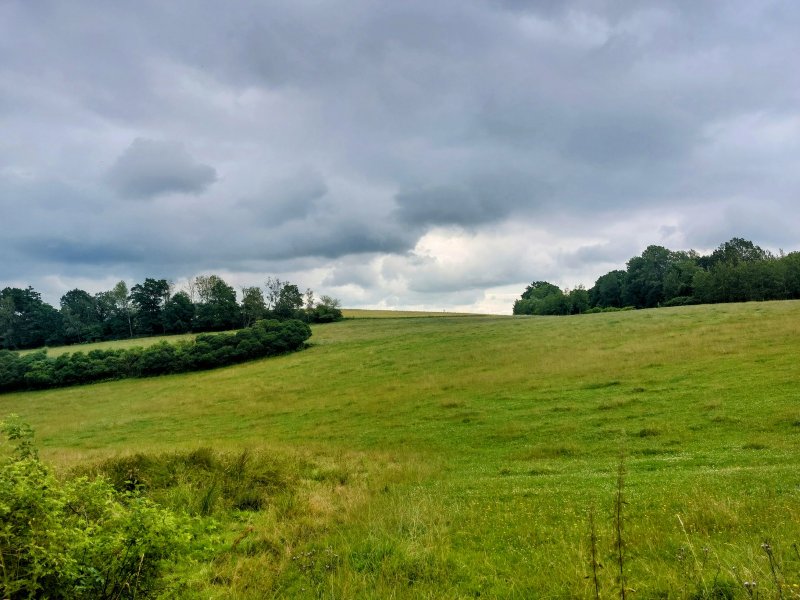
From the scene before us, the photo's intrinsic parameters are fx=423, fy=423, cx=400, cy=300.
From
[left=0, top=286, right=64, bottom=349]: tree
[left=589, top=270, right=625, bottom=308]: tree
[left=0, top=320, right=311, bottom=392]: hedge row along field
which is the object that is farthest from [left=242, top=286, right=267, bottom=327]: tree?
[left=589, top=270, right=625, bottom=308]: tree

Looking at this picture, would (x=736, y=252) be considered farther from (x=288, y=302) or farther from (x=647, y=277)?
(x=288, y=302)

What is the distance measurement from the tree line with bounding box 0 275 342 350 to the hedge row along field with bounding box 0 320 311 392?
3306 cm

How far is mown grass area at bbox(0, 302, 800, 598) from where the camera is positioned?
7012 mm

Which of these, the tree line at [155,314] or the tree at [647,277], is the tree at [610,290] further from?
the tree line at [155,314]

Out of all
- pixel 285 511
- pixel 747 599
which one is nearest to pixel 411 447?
pixel 285 511

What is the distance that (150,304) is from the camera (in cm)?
11912

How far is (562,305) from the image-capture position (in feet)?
409

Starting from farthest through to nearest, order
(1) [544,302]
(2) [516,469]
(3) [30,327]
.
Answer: (1) [544,302] → (3) [30,327] → (2) [516,469]

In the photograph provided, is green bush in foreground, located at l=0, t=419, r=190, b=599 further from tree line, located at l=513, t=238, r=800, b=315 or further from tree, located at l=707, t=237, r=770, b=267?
tree, located at l=707, t=237, r=770, b=267

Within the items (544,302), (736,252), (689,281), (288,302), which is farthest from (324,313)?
(736,252)

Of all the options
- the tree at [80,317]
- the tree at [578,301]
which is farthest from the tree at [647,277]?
the tree at [80,317]

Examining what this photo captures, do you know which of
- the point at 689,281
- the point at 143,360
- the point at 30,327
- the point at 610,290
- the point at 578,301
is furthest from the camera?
the point at 610,290

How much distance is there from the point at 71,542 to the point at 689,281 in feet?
413

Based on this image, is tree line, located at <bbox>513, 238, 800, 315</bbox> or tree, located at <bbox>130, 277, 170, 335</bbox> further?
tree, located at <bbox>130, 277, 170, 335</bbox>
